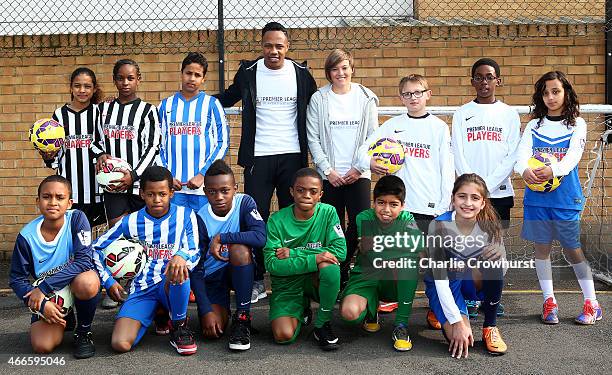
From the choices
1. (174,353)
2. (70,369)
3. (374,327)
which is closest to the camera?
(70,369)

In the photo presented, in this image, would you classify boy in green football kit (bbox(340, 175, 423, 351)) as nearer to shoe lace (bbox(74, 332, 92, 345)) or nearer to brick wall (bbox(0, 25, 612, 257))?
shoe lace (bbox(74, 332, 92, 345))

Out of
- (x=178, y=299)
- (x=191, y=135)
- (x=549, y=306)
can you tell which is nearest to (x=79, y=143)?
(x=191, y=135)

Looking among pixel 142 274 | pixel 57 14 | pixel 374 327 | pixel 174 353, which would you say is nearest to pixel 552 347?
pixel 374 327

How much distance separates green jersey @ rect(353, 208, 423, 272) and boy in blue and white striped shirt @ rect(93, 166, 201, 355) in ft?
3.69

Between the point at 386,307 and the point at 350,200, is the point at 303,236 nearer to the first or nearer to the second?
the point at 350,200

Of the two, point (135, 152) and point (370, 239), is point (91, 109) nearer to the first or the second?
point (135, 152)

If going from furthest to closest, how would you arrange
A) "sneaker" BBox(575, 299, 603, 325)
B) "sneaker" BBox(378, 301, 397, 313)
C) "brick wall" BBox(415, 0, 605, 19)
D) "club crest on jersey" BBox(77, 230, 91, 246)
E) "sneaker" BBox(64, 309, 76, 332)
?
"brick wall" BBox(415, 0, 605, 19), "sneaker" BBox(378, 301, 397, 313), "sneaker" BBox(575, 299, 603, 325), "sneaker" BBox(64, 309, 76, 332), "club crest on jersey" BBox(77, 230, 91, 246)

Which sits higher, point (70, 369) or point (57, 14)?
point (57, 14)

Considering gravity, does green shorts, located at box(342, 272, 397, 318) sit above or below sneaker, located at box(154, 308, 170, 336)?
above

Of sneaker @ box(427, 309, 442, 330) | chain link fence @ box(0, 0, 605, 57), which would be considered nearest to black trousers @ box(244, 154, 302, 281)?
sneaker @ box(427, 309, 442, 330)

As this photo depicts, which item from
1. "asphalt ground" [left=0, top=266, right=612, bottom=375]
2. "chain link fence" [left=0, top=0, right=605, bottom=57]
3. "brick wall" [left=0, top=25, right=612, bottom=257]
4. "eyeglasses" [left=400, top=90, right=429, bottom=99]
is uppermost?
"chain link fence" [left=0, top=0, right=605, bottom=57]

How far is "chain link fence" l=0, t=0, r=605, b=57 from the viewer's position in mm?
6789

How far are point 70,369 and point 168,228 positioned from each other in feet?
3.38

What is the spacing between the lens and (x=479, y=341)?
Result: 429 centimetres
